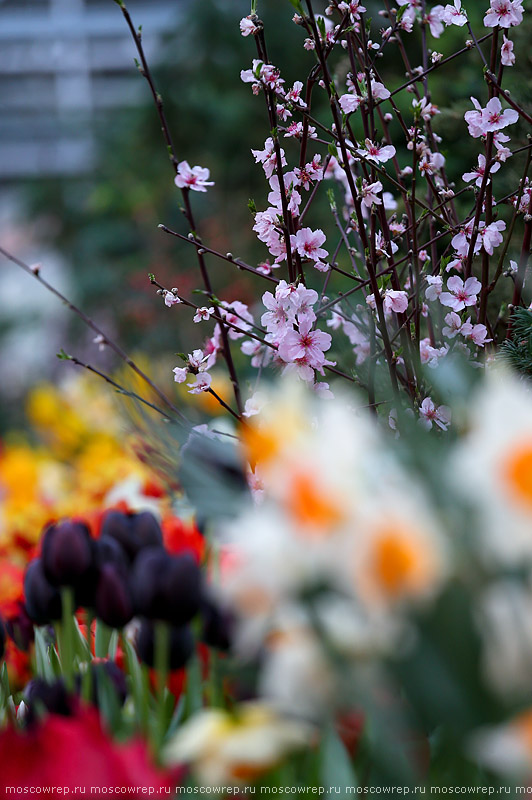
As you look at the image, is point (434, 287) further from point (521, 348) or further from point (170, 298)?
point (170, 298)

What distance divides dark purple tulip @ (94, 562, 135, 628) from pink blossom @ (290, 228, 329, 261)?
0.37 meters

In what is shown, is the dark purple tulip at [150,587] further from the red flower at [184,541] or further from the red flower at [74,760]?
the red flower at [184,541]

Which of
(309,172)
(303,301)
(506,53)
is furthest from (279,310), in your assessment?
(506,53)

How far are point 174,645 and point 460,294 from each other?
0.43 meters

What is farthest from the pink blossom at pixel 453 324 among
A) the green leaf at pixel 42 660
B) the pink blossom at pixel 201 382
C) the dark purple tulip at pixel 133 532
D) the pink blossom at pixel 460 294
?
the green leaf at pixel 42 660

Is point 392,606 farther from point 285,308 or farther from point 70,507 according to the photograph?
point 70,507

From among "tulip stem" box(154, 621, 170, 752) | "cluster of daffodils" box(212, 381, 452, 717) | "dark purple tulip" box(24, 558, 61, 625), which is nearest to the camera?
"cluster of daffodils" box(212, 381, 452, 717)

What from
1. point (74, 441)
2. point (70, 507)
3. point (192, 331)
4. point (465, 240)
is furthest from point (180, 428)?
point (192, 331)

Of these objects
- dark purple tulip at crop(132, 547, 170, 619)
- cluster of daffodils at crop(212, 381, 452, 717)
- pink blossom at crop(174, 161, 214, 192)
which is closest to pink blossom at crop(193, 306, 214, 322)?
pink blossom at crop(174, 161, 214, 192)

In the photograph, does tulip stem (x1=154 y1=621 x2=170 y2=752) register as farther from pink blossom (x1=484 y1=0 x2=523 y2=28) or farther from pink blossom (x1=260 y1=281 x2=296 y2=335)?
pink blossom (x1=484 y1=0 x2=523 y2=28)

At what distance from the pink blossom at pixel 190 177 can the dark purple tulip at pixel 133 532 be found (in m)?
0.35

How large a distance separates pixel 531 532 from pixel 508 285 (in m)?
0.93

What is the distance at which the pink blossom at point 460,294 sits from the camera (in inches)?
29.2

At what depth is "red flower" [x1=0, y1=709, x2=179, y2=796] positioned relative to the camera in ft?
1.02
